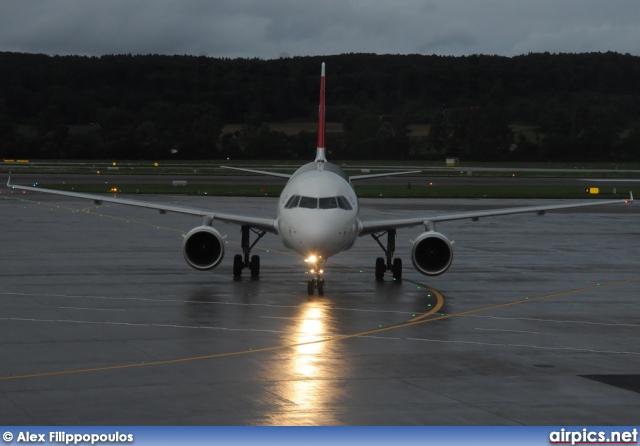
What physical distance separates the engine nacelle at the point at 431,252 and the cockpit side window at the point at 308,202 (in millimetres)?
3509

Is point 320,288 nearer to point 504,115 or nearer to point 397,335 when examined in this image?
point 397,335

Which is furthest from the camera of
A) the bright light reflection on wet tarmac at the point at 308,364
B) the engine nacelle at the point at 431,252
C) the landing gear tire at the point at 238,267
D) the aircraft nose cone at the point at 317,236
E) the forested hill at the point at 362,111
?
the forested hill at the point at 362,111

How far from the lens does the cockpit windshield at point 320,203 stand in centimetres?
2552

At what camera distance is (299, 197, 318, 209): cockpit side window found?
83.7ft

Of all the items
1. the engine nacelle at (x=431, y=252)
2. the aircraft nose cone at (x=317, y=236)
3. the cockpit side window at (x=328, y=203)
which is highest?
the cockpit side window at (x=328, y=203)

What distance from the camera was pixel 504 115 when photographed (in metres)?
130

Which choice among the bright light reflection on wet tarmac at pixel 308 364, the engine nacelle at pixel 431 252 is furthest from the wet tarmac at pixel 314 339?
the engine nacelle at pixel 431 252

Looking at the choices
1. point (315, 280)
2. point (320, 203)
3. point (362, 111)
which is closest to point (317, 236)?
point (320, 203)

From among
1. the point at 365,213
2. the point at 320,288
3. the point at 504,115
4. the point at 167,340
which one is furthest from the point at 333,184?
the point at 504,115

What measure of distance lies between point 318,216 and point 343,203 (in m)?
1.04

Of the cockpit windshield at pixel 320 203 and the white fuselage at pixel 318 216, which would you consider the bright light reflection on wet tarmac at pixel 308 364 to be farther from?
the cockpit windshield at pixel 320 203

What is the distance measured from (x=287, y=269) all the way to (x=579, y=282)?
8834mm

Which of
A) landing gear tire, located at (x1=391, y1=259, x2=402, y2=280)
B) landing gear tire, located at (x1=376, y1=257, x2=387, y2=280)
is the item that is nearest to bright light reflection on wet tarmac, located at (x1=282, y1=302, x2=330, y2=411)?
landing gear tire, located at (x1=376, y1=257, x2=387, y2=280)

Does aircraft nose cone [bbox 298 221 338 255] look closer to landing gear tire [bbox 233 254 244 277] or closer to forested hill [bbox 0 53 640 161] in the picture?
landing gear tire [bbox 233 254 244 277]
